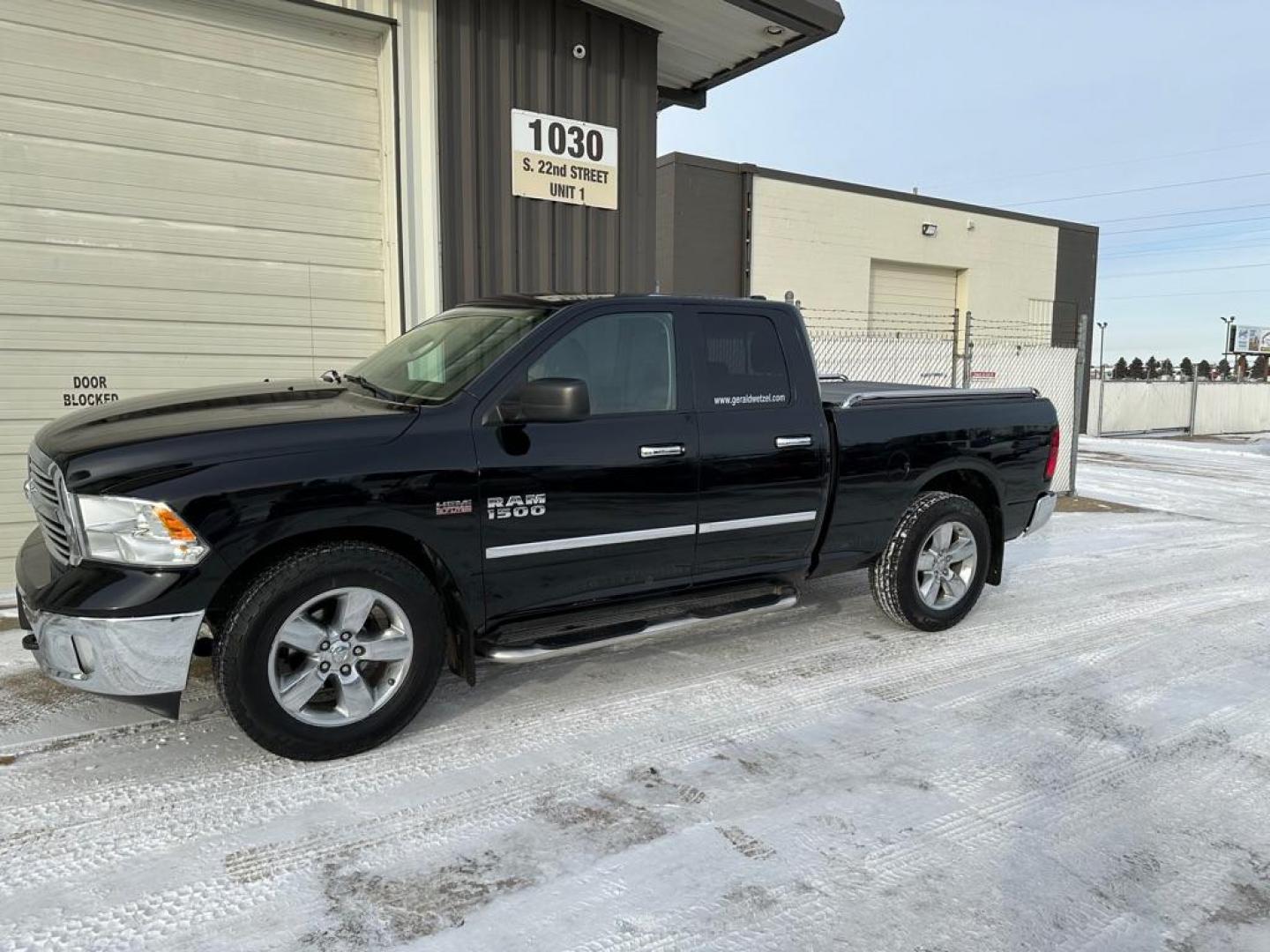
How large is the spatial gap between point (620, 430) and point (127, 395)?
4.34 m

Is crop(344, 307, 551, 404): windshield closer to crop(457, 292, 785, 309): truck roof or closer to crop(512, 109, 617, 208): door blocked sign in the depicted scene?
crop(457, 292, 785, 309): truck roof

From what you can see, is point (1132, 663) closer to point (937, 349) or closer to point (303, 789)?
point (303, 789)

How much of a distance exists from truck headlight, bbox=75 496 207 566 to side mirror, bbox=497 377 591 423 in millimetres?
1347

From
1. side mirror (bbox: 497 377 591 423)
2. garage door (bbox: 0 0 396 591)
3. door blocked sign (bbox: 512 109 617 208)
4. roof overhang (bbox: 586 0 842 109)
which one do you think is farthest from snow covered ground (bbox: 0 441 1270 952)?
roof overhang (bbox: 586 0 842 109)

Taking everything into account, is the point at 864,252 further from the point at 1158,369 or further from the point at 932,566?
the point at 1158,369

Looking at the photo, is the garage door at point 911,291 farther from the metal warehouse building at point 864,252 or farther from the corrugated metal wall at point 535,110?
the corrugated metal wall at point 535,110

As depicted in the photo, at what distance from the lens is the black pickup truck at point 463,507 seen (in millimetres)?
3164

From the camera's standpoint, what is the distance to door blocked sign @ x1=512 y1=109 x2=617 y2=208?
774 centimetres

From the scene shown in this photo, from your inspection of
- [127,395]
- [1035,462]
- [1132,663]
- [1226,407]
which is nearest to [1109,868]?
[1132,663]

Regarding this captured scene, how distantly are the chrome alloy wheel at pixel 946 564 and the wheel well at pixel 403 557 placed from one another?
2.92 m

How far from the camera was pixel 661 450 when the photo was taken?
4.21 metres

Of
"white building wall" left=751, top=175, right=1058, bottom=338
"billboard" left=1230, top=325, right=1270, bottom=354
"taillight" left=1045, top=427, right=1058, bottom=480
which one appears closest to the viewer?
"taillight" left=1045, top=427, right=1058, bottom=480

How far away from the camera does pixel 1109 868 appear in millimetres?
2938

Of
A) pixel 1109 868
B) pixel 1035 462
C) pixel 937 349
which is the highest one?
pixel 937 349
